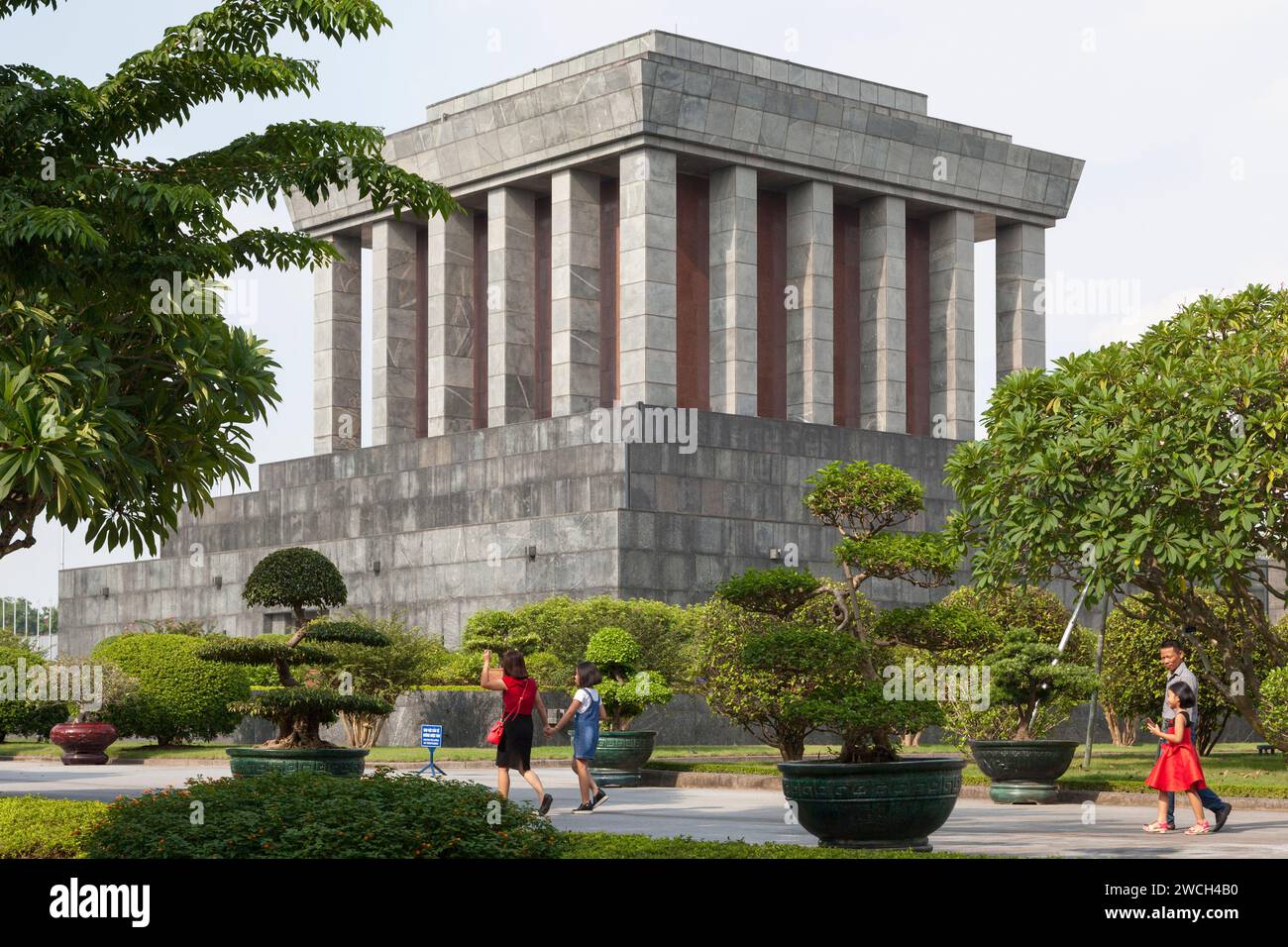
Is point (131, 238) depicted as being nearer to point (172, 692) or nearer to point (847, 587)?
point (847, 587)

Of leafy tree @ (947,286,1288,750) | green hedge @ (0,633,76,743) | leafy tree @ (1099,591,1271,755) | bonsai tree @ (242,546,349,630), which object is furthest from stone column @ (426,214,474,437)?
leafy tree @ (947,286,1288,750)

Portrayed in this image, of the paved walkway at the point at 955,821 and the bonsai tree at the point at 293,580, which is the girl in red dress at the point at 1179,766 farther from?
the bonsai tree at the point at 293,580

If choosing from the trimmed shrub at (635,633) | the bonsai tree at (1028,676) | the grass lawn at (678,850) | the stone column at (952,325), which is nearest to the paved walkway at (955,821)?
the bonsai tree at (1028,676)

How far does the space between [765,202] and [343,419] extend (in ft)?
52.7

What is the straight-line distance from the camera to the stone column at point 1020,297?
60438 mm

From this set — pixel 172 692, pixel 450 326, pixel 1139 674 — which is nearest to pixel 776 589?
pixel 1139 674

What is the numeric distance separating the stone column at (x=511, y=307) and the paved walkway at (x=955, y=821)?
84.6ft

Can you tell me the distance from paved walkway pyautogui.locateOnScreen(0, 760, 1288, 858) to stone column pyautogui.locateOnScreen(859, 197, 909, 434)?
29755mm

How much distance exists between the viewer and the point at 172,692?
3684cm

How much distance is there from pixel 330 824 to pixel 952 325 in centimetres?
4937

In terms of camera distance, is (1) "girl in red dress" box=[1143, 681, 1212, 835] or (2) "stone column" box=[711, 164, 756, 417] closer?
(1) "girl in red dress" box=[1143, 681, 1212, 835]

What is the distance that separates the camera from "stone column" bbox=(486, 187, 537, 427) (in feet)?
175

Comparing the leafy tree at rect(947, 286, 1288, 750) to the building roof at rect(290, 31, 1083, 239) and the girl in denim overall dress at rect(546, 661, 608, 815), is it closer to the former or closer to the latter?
the girl in denim overall dress at rect(546, 661, 608, 815)
